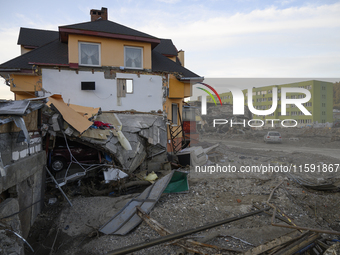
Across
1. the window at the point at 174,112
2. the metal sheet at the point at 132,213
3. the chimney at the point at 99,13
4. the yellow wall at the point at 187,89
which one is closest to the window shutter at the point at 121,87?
the window at the point at 174,112

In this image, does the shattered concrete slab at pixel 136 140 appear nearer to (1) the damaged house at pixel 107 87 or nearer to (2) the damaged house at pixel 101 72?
(1) the damaged house at pixel 107 87

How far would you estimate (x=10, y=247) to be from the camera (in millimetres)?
3721

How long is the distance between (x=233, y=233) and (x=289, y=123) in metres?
46.3

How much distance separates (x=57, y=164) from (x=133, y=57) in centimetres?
724

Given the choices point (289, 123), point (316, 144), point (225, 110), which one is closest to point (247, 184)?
point (316, 144)

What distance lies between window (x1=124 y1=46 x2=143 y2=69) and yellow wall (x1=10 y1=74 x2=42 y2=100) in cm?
452

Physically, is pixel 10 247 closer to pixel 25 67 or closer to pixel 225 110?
pixel 25 67

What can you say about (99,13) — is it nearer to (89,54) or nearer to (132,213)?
(89,54)

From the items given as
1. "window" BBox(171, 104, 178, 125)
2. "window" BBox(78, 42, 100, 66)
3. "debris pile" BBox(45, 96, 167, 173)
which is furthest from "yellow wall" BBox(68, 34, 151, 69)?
"window" BBox(171, 104, 178, 125)

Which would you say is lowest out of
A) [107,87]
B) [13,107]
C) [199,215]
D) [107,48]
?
[199,215]

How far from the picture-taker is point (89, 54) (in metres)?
12.1

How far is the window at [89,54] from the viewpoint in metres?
12.0

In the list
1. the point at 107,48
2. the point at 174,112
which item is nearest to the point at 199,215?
the point at 174,112

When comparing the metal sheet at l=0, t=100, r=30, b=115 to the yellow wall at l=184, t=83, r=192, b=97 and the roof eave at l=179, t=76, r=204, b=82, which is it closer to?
the roof eave at l=179, t=76, r=204, b=82
